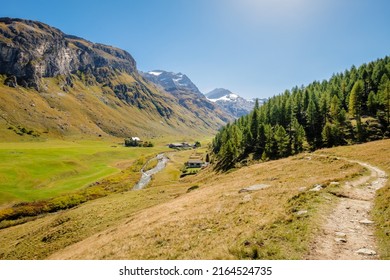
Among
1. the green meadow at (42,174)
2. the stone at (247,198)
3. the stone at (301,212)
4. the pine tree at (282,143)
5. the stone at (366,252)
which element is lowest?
the green meadow at (42,174)

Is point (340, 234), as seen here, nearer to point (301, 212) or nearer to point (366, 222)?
point (366, 222)

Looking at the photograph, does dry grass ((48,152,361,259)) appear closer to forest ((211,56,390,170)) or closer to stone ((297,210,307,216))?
stone ((297,210,307,216))

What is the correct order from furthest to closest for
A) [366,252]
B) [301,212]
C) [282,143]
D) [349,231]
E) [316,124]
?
[316,124] < [282,143] < [301,212] < [349,231] < [366,252]

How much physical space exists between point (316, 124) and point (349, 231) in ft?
281

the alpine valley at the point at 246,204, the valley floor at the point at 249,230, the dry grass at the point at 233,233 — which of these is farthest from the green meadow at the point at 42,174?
the dry grass at the point at 233,233

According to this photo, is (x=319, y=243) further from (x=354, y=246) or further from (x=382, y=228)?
(x=382, y=228)

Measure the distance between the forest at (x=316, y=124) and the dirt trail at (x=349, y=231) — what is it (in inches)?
2233

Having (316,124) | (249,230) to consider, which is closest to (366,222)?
(249,230)

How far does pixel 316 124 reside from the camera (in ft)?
309

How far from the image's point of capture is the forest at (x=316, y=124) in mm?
78688

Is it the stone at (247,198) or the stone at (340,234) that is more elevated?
the stone at (340,234)

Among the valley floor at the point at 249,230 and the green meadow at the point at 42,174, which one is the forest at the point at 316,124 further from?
the green meadow at the point at 42,174

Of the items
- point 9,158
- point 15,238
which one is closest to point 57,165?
point 9,158

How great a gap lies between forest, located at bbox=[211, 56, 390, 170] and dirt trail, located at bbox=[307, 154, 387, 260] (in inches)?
2233
